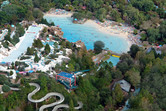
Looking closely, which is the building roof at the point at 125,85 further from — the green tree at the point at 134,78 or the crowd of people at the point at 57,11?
the crowd of people at the point at 57,11

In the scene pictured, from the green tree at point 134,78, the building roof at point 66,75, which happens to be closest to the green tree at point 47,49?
the building roof at point 66,75

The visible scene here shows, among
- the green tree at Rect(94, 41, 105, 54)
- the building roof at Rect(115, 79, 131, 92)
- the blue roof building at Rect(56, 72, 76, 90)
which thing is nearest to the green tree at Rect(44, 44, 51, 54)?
the blue roof building at Rect(56, 72, 76, 90)

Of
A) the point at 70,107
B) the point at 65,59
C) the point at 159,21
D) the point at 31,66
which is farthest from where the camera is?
the point at 159,21

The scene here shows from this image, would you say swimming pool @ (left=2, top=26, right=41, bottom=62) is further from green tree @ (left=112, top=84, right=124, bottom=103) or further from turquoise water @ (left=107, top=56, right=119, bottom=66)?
green tree @ (left=112, top=84, right=124, bottom=103)

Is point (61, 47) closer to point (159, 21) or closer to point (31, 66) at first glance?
point (31, 66)

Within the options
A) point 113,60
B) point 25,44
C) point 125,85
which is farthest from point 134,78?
point 25,44

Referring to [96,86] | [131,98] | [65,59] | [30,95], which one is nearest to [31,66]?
[65,59]
